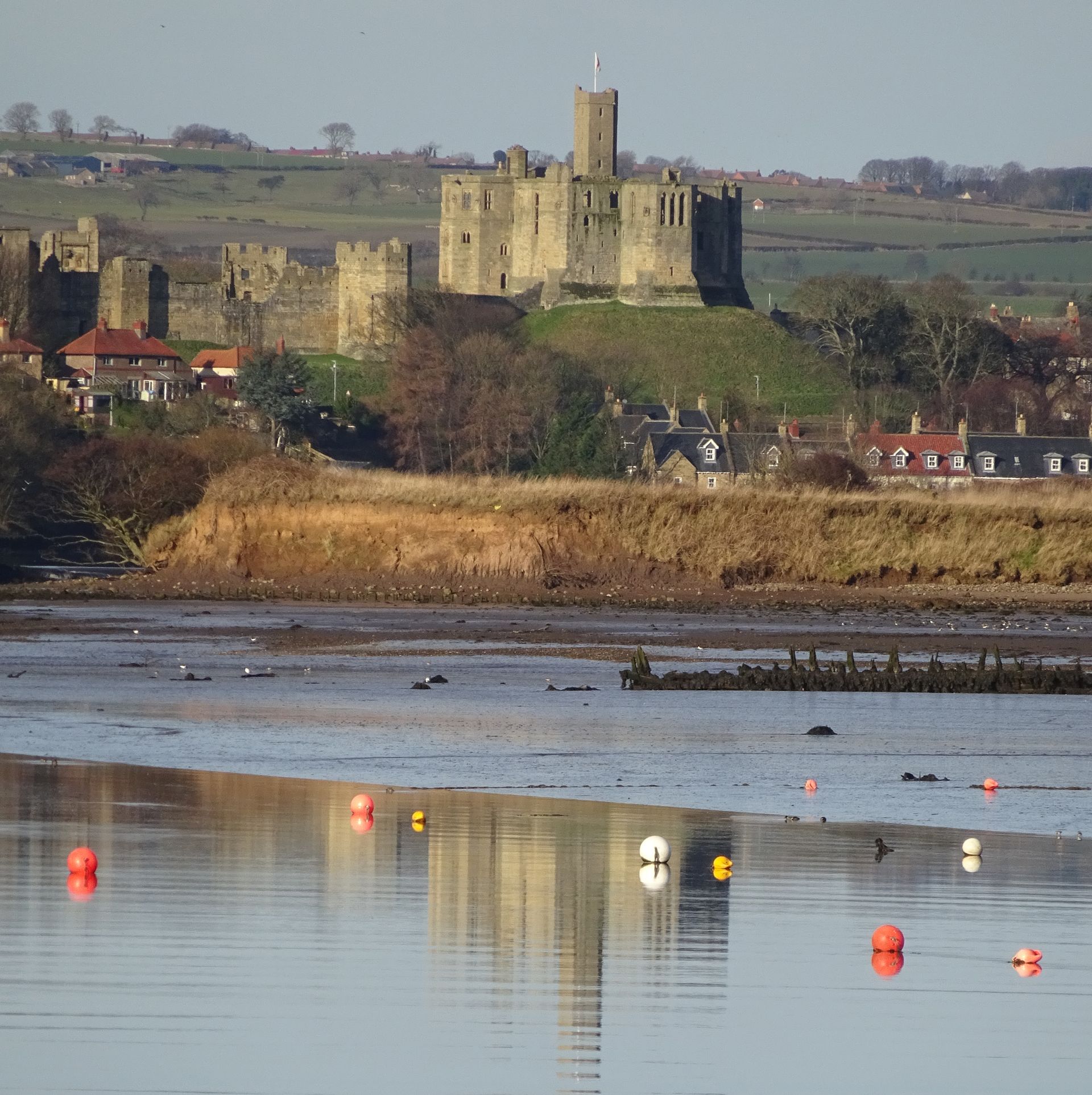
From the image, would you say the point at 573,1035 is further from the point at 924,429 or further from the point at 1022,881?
the point at 924,429

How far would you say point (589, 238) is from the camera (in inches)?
3637

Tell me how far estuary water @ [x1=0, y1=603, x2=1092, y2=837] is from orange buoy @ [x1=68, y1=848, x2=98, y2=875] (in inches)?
191

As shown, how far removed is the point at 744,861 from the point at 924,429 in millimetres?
66717

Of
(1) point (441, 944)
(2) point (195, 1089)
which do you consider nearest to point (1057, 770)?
(1) point (441, 944)

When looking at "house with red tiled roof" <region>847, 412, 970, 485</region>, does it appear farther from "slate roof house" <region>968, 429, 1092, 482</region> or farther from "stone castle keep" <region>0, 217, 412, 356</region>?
"stone castle keep" <region>0, 217, 412, 356</region>

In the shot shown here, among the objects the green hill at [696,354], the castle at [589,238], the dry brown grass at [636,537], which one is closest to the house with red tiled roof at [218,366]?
the castle at [589,238]

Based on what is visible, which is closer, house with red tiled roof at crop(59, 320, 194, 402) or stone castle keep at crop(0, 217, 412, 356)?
house with red tiled roof at crop(59, 320, 194, 402)

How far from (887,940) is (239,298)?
8024 cm

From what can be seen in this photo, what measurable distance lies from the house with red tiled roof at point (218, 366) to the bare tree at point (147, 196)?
3504 inches

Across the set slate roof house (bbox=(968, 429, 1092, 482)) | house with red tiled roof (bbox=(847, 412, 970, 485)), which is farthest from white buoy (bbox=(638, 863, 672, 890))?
slate roof house (bbox=(968, 429, 1092, 482))

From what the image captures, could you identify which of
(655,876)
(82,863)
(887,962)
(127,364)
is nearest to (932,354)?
(127,364)

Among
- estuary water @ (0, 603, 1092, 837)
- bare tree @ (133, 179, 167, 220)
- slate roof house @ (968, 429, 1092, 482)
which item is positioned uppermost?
bare tree @ (133, 179, 167, 220)

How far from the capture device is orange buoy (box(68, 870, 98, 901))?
1250 cm

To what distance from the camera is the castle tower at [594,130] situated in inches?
3819
